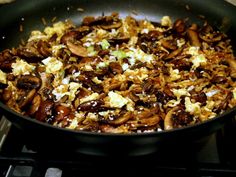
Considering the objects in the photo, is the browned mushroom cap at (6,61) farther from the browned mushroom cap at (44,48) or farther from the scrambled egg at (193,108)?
the scrambled egg at (193,108)

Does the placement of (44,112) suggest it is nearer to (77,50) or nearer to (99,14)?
(77,50)

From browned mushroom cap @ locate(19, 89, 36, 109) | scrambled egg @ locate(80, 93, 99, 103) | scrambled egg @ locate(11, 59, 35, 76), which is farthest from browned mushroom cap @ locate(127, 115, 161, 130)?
scrambled egg @ locate(11, 59, 35, 76)

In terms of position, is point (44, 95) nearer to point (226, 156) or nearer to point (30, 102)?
point (30, 102)

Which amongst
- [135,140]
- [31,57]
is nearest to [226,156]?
[135,140]

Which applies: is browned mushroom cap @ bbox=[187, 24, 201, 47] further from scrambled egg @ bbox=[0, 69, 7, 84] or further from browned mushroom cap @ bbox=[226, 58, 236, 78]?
scrambled egg @ bbox=[0, 69, 7, 84]

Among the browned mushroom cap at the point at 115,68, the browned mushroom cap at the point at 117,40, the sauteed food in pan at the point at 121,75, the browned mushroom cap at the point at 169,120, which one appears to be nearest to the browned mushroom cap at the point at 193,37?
the sauteed food in pan at the point at 121,75

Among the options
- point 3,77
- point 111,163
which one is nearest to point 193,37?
point 111,163
